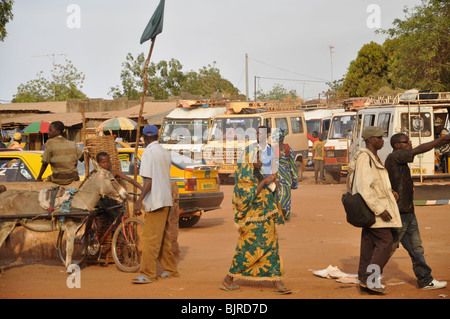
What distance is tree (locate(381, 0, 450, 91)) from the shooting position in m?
25.8

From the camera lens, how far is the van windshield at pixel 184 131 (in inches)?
909

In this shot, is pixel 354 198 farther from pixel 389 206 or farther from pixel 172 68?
pixel 172 68

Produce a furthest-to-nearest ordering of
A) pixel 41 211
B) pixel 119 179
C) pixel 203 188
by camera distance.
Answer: pixel 203 188 < pixel 119 179 < pixel 41 211

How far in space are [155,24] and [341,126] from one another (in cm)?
1584

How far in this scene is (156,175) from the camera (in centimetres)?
765

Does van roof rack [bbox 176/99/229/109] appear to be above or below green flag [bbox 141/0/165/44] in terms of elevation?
below

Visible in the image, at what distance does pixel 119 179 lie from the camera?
9281 millimetres

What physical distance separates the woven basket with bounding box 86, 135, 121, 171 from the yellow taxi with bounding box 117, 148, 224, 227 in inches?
113

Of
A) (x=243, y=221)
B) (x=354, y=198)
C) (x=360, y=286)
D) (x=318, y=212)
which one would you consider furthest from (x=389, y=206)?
(x=318, y=212)

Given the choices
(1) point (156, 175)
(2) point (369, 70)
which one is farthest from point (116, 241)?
(2) point (369, 70)

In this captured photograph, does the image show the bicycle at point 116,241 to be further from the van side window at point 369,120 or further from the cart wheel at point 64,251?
the van side window at point 369,120

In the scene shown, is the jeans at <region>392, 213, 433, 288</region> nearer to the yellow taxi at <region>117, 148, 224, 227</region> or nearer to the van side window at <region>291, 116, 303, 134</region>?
the yellow taxi at <region>117, 148, 224, 227</region>

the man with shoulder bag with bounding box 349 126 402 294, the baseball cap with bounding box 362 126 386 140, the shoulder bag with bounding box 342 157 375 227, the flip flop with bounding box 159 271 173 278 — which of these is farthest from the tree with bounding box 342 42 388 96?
the shoulder bag with bounding box 342 157 375 227

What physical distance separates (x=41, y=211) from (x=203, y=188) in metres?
4.62
